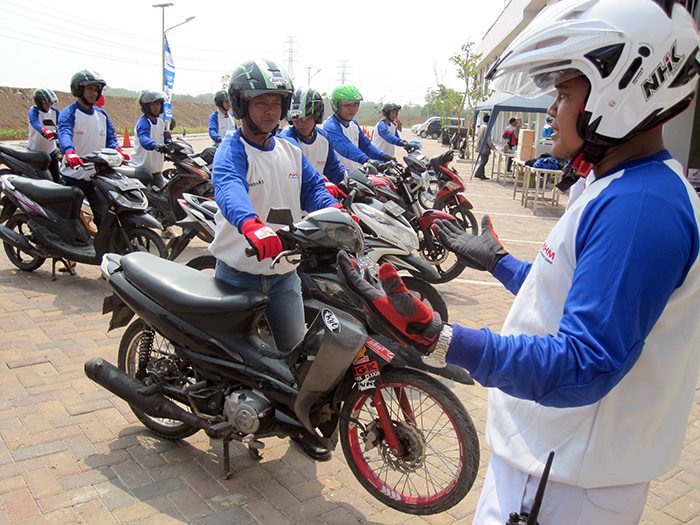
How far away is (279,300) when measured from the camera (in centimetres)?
322

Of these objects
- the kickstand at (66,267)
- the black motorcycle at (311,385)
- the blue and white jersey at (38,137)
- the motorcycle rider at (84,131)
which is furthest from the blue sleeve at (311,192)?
the blue and white jersey at (38,137)

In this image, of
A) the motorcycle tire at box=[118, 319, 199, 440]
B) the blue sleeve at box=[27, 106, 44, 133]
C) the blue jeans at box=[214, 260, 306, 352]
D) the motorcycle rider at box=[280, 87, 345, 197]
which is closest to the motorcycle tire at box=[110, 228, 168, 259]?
the motorcycle rider at box=[280, 87, 345, 197]

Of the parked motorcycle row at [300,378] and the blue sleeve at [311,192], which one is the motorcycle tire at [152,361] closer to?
the parked motorcycle row at [300,378]

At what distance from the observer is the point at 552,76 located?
4.80 feet

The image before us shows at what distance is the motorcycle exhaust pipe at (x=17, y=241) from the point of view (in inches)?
246

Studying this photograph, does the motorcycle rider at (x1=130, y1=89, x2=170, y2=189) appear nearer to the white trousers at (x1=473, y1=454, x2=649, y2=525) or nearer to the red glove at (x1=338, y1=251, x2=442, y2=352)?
the red glove at (x1=338, y1=251, x2=442, y2=352)

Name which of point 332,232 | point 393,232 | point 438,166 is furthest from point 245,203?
point 438,166

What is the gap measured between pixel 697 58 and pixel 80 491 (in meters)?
3.16

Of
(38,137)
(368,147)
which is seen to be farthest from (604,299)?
(38,137)

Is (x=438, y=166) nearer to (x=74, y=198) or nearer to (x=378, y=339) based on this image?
(x=74, y=198)

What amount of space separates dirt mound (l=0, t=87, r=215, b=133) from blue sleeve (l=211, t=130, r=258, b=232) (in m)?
27.9

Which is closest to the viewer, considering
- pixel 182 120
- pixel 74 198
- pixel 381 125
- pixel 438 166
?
pixel 74 198

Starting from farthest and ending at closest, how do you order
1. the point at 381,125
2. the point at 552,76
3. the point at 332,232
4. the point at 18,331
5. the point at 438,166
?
the point at 381,125 → the point at 438,166 → the point at 18,331 → the point at 332,232 → the point at 552,76

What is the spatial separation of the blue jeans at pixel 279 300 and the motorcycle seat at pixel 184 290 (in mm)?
99
